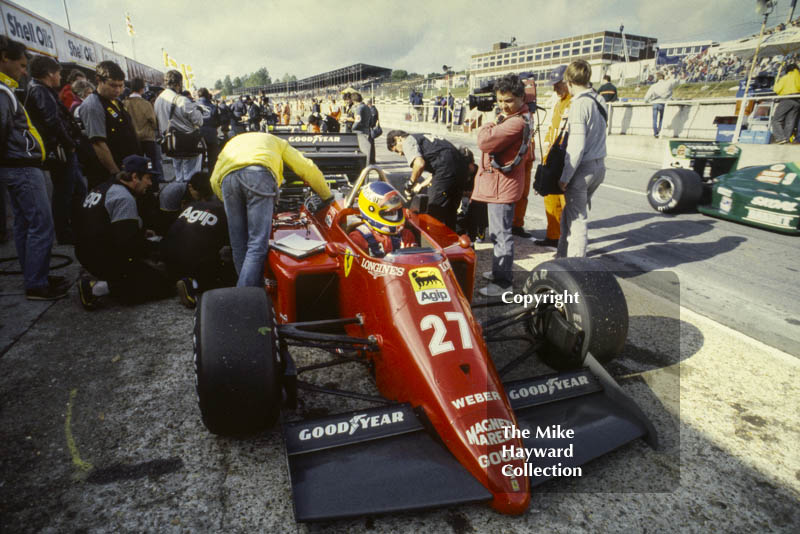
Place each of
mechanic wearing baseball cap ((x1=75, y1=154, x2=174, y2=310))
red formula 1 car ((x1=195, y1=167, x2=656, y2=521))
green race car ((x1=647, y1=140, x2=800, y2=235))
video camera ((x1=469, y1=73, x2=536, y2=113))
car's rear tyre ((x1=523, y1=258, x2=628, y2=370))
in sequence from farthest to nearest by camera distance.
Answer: green race car ((x1=647, y1=140, x2=800, y2=235)), video camera ((x1=469, y1=73, x2=536, y2=113)), mechanic wearing baseball cap ((x1=75, y1=154, x2=174, y2=310)), car's rear tyre ((x1=523, y1=258, x2=628, y2=370)), red formula 1 car ((x1=195, y1=167, x2=656, y2=521))

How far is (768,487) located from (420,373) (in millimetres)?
1726

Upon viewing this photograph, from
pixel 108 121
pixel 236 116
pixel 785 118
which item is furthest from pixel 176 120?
pixel 785 118

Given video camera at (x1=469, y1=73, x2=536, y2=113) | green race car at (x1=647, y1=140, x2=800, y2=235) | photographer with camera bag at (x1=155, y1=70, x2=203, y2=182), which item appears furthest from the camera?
photographer with camera bag at (x1=155, y1=70, x2=203, y2=182)

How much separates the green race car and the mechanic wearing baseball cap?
23.8ft

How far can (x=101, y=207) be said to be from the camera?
12.8 feet

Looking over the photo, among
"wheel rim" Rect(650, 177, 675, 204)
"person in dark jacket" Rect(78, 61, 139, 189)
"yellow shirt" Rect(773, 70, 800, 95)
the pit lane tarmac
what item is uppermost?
"yellow shirt" Rect(773, 70, 800, 95)

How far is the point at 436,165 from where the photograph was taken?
509 centimetres

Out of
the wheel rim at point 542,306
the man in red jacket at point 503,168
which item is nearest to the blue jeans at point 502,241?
the man in red jacket at point 503,168

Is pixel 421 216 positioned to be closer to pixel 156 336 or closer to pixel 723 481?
pixel 156 336

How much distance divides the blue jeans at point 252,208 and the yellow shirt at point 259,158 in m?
0.05

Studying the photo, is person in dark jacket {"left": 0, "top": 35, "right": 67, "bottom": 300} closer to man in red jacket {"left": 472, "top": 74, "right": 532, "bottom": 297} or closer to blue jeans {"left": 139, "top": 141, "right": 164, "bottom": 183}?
blue jeans {"left": 139, "top": 141, "right": 164, "bottom": 183}

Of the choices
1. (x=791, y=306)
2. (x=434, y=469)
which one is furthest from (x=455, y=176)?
(x=434, y=469)

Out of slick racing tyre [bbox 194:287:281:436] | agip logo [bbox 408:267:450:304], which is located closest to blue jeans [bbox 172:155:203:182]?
slick racing tyre [bbox 194:287:281:436]

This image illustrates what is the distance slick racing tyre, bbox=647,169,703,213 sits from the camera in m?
6.95
